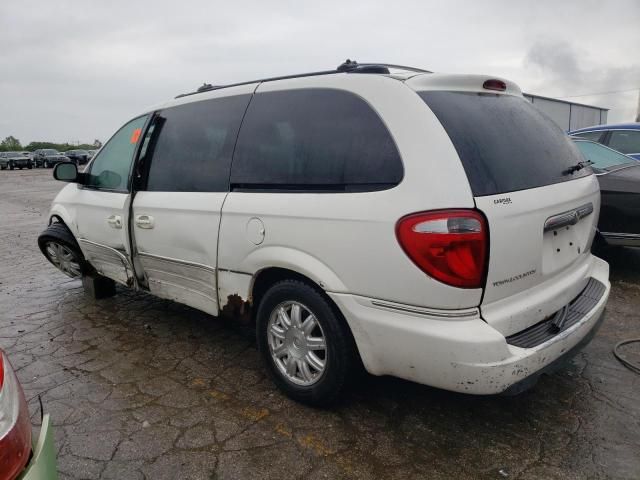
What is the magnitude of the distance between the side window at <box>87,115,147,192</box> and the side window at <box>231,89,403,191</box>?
130 centimetres

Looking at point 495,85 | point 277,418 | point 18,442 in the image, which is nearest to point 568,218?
point 495,85

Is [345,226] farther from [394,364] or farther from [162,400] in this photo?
[162,400]

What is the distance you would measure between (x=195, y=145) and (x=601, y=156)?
14.8 ft

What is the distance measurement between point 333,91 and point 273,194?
2.10 ft

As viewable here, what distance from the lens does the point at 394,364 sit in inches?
91.6

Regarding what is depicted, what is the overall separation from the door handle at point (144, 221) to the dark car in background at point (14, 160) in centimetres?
4439

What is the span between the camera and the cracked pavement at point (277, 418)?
2312 millimetres

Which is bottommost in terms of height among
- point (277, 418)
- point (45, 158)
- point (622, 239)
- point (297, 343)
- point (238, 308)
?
point (277, 418)

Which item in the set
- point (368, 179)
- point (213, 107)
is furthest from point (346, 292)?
point (213, 107)

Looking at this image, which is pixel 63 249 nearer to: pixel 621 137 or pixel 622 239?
pixel 622 239

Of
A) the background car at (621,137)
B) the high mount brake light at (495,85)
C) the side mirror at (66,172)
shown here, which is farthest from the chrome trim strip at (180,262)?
the background car at (621,137)

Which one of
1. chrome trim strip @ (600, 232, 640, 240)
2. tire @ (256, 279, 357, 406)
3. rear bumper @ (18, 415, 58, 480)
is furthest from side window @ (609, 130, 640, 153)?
rear bumper @ (18, 415, 58, 480)

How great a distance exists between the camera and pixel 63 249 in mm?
4766

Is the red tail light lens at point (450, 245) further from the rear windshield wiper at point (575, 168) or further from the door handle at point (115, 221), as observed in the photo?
the door handle at point (115, 221)
